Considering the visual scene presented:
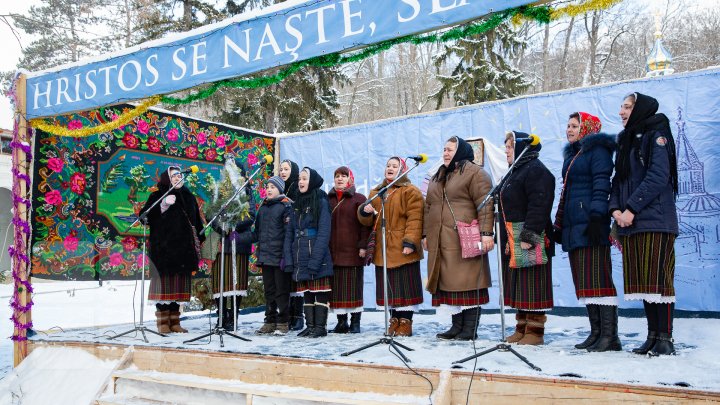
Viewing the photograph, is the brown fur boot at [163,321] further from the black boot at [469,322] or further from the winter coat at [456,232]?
the black boot at [469,322]

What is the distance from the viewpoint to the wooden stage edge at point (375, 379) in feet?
8.21

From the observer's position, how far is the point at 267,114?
11.7 metres

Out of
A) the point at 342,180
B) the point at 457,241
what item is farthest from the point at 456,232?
the point at 342,180

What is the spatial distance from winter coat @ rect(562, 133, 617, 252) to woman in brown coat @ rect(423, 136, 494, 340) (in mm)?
571

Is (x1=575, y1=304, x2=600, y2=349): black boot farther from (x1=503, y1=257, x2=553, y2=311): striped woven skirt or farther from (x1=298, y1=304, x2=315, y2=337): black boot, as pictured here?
(x1=298, y1=304, x2=315, y2=337): black boot

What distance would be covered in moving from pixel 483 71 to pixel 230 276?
30.4 feet

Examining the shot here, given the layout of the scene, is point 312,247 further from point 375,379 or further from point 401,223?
point 375,379

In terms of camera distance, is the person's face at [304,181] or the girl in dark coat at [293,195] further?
the girl in dark coat at [293,195]

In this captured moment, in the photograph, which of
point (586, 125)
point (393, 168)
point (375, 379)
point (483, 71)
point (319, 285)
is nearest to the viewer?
point (375, 379)

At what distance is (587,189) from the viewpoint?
3.72m

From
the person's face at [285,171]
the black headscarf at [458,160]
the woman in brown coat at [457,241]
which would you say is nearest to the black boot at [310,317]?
the woman in brown coat at [457,241]

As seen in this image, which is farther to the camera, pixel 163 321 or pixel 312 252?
pixel 163 321

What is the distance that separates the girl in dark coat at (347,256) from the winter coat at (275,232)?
1.40 ft

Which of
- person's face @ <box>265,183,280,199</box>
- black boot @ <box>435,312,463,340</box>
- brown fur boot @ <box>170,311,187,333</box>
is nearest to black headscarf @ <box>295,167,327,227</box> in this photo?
person's face @ <box>265,183,280,199</box>
